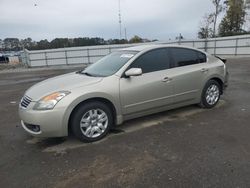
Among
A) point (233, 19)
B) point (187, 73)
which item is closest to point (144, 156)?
point (187, 73)

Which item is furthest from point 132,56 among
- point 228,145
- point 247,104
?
point 247,104

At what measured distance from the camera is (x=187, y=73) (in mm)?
5594

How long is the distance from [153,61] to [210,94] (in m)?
1.78

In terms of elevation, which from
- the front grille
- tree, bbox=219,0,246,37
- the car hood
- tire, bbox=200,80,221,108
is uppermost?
tree, bbox=219,0,246,37

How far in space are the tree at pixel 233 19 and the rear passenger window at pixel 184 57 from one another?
128 ft

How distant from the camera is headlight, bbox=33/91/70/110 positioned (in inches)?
163

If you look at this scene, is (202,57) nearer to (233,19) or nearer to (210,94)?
(210,94)

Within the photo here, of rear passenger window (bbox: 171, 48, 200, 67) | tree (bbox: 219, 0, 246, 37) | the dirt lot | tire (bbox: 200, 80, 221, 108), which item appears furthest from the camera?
tree (bbox: 219, 0, 246, 37)

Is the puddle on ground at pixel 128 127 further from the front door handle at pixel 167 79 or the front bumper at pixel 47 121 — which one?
the front door handle at pixel 167 79

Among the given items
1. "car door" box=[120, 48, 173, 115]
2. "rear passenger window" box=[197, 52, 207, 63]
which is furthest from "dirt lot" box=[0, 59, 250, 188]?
"rear passenger window" box=[197, 52, 207, 63]

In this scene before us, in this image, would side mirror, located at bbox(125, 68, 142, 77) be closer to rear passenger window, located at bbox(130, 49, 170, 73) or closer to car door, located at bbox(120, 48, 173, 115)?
car door, located at bbox(120, 48, 173, 115)

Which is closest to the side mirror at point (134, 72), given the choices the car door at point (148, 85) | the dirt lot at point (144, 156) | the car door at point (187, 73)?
the car door at point (148, 85)

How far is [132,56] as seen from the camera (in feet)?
16.8

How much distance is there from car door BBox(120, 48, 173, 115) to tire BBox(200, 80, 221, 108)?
1061mm
